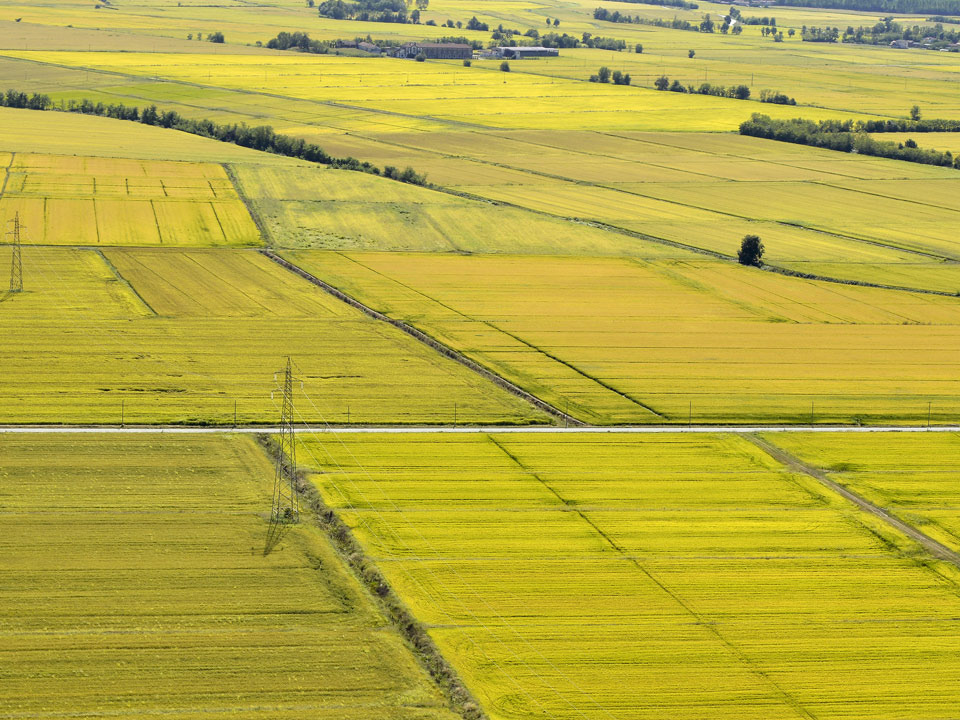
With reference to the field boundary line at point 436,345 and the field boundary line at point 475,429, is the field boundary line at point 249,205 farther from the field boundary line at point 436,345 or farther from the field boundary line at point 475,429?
the field boundary line at point 475,429

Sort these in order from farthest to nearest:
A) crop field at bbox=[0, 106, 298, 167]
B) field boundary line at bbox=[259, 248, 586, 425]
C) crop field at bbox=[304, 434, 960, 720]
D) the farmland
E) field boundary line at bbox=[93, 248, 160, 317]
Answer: crop field at bbox=[0, 106, 298, 167]
field boundary line at bbox=[93, 248, 160, 317]
field boundary line at bbox=[259, 248, 586, 425]
the farmland
crop field at bbox=[304, 434, 960, 720]

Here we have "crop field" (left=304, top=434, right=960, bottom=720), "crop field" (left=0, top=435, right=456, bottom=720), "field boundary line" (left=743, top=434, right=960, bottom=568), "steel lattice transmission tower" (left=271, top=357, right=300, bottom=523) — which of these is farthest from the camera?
"steel lattice transmission tower" (left=271, top=357, right=300, bottom=523)

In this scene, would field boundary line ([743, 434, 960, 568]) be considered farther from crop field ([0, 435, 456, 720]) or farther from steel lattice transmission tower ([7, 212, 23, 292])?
steel lattice transmission tower ([7, 212, 23, 292])

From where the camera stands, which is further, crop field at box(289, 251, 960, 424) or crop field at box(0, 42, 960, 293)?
crop field at box(0, 42, 960, 293)

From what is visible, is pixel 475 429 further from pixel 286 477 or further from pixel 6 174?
pixel 6 174

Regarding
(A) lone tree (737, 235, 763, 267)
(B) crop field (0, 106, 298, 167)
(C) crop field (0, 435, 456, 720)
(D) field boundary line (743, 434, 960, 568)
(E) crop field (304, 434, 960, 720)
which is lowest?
(C) crop field (0, 435, 456, 720)

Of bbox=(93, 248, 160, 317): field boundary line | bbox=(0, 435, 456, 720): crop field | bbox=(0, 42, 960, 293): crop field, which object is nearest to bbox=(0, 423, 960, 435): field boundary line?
bbox=(0, 435, 456, 720): crop field
